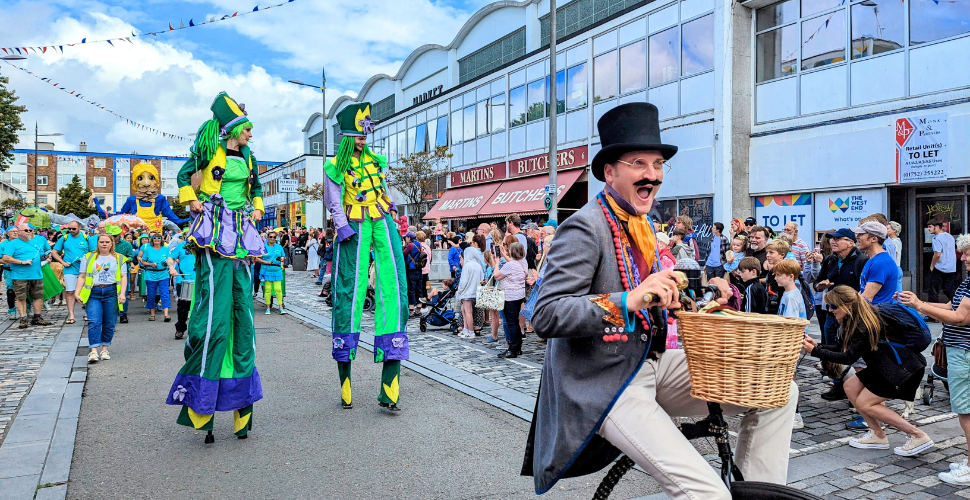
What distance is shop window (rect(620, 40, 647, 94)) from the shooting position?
21.4 meters

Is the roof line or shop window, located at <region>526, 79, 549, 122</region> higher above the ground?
the roof line

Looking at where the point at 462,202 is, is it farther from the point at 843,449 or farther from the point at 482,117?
the point at 843,449

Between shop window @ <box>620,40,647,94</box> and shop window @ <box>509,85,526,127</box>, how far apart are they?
6.01 metres

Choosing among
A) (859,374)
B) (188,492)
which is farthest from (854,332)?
(188,492)

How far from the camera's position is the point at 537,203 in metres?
24.9

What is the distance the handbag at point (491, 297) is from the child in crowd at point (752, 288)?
140 inches

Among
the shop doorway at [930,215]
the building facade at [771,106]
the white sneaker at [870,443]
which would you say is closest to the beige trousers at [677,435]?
the white sneaker at [870,443]

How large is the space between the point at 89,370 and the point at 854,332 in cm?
784

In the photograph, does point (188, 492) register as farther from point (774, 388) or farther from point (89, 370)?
point (89, 370)

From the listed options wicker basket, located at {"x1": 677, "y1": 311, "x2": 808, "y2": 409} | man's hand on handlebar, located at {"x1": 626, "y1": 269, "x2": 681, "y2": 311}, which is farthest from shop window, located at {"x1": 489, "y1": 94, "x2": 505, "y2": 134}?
wicker basket, located at {"x1": 677, "y1": 311, "x2": 808, "y2": 409}

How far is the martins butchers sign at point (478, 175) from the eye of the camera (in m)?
29.4

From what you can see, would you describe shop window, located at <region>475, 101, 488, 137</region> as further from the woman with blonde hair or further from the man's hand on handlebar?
the man's hand on handlebar

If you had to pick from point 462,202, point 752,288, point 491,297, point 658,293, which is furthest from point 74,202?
point 658,293

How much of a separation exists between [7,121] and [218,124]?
2119 centimetres
